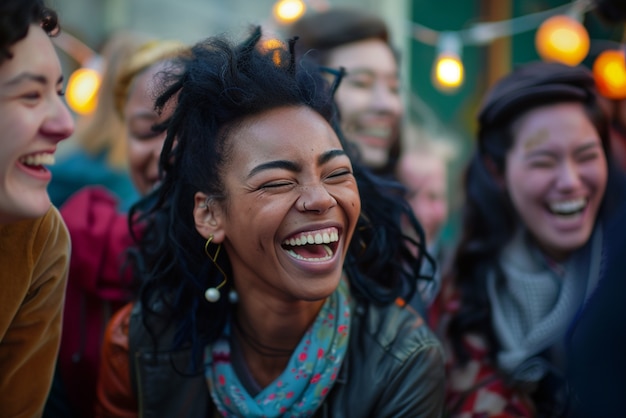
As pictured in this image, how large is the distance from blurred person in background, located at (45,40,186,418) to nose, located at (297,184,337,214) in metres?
0.89

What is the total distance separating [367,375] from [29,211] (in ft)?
3.71

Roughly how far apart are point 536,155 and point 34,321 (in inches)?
77.1

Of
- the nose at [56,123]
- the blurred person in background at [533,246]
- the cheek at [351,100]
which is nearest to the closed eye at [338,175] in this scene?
the nose at [56,123]

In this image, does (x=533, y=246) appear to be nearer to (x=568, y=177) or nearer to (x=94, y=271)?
(x=568, y=177)

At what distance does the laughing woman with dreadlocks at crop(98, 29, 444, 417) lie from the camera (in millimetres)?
1975

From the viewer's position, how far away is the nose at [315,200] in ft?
6.30

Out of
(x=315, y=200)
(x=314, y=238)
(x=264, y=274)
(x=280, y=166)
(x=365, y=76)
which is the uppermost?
(x=365, y=76)

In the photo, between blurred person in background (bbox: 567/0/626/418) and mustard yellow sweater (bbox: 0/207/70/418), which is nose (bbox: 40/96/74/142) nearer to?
mustard yellow sweater (bbox: 0/207/70/418)

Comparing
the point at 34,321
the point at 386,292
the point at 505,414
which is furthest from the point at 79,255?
the point at 505,414

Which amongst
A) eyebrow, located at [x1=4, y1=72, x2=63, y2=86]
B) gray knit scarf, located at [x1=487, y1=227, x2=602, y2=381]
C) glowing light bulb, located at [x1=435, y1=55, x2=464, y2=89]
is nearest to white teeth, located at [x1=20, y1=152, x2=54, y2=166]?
eyebrow, located at [x1=4, y1=72, x2=63, y2=86]

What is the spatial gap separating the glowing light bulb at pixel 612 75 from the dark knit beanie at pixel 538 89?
1.69 ft

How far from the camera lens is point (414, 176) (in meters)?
3.95

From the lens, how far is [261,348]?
2.23 meters

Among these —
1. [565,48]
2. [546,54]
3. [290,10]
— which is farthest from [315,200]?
[546,54]
